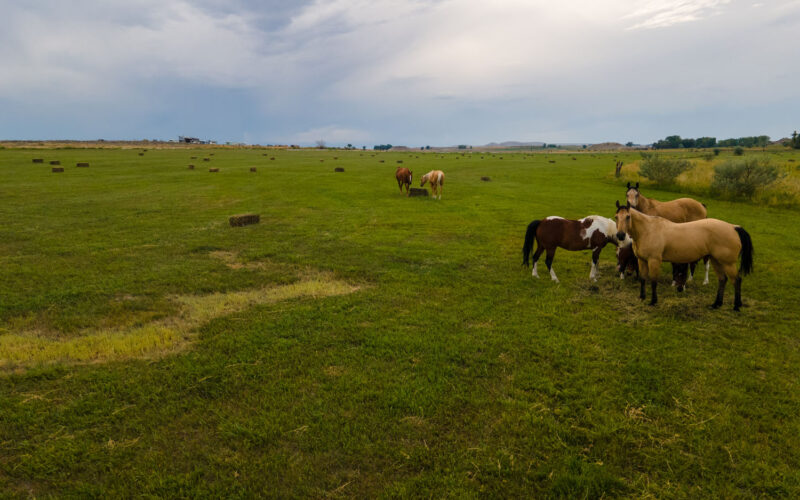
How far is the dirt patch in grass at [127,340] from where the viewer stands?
6023 mm

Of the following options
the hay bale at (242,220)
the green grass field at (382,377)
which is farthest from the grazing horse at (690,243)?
the hay bale at (242,220)

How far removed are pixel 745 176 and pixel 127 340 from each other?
98.6ft

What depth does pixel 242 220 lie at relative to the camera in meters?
15.5

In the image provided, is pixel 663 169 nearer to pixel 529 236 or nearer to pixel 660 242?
pixel 529 236

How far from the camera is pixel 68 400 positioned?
5.02m

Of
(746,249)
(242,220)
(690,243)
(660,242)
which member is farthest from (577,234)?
(242,220)

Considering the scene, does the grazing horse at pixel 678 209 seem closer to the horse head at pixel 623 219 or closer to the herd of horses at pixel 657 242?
the herd of horses at pixel 657 242

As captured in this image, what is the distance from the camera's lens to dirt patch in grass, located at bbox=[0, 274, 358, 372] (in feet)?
19.8

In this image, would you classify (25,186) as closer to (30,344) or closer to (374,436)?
(30,344)

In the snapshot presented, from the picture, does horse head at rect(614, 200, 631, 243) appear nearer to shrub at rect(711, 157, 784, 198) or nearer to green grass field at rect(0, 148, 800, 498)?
green grass field at rect(0, 148, 800, 498)

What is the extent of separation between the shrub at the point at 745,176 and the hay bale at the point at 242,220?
26.7 m

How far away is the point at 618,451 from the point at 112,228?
17.6 m

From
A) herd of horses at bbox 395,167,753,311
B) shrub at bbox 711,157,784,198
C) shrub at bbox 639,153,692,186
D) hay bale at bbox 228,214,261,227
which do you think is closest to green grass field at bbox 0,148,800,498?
herd of horses at bbox 395,167,753,311

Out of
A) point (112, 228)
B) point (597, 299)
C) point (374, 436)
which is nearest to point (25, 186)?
point (112, 228)
